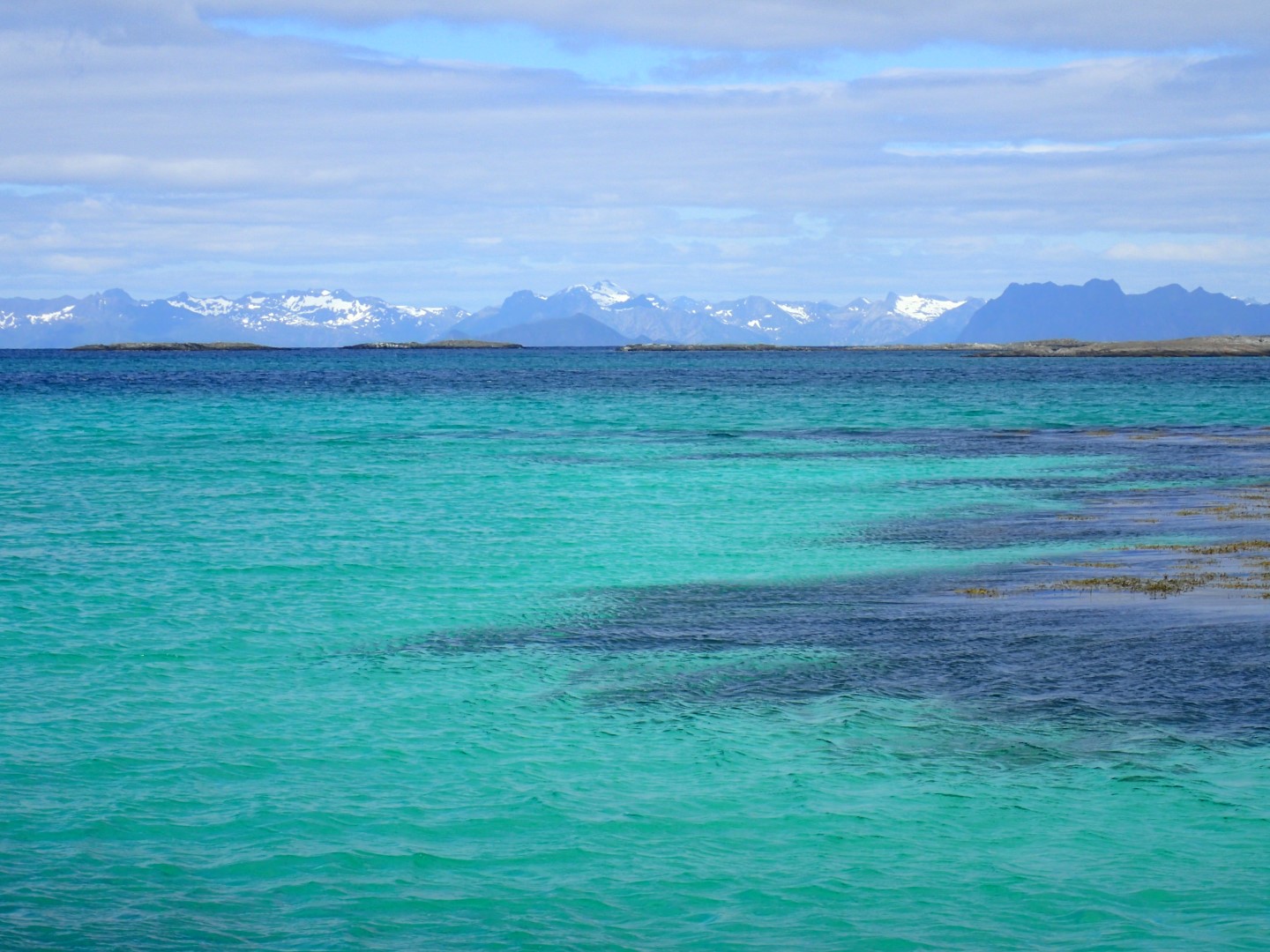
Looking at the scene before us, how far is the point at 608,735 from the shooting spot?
49.1 feet

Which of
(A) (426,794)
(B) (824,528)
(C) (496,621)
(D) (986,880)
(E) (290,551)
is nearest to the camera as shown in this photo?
(D) (986,880)

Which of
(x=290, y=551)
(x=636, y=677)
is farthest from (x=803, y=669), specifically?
(x=290, y=551)

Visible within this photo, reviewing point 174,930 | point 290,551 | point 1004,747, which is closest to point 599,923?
point 174,930

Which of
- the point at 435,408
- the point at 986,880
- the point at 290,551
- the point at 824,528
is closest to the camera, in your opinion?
the point at 986,880

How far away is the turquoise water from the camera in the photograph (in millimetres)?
10695

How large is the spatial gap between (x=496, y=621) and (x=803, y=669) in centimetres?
629

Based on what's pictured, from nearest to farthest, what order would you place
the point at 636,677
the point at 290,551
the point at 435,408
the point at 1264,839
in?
the point at 1264,839, the point at 636,677, the point at 290,551, the point at 435,408

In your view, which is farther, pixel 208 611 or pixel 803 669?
pixel 208 611

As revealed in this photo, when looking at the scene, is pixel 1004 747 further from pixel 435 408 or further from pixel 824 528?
pixel 435 408

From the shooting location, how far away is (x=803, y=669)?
17359 mm

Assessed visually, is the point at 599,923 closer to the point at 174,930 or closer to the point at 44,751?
the point at 174,930

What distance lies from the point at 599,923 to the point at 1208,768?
23.0 feet

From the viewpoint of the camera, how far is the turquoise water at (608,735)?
1070cm

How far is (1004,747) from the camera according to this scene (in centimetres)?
1402
